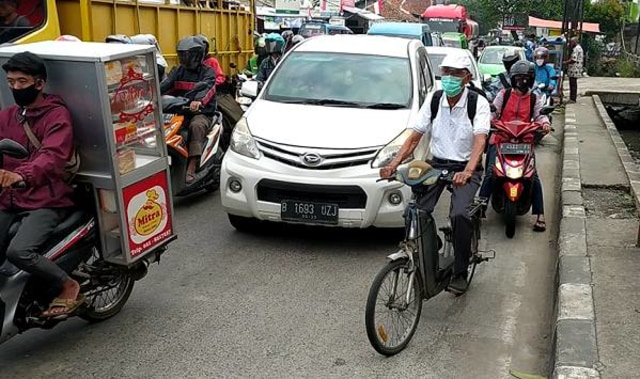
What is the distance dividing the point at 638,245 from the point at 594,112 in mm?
11075

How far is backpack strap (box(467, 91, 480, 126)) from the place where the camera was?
15.5 ft

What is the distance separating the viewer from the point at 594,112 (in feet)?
52.0

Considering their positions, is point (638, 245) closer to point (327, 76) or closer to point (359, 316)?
point (359, 316)

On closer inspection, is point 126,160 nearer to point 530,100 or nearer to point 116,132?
point 116,132

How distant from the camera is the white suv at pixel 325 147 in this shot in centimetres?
577

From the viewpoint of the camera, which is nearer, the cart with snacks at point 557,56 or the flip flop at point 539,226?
the flip flop at point 539,226

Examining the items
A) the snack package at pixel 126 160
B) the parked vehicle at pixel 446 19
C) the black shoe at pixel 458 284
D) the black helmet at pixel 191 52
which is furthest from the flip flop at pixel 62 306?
the parked vehicle at pixel 446 19

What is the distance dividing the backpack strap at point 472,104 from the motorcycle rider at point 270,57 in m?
6.30

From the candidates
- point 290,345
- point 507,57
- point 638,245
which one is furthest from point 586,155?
point 290,345

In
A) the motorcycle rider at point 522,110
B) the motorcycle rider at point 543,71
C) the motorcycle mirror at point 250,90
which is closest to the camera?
the motorcycle rider at point 522,110

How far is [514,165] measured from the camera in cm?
685

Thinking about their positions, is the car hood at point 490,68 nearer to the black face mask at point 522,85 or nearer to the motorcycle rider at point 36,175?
the black face mask at point 522,85

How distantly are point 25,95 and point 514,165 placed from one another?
467cm

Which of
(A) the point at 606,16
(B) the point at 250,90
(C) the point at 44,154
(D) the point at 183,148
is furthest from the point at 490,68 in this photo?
(A) the point at 606,16
